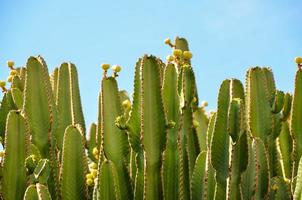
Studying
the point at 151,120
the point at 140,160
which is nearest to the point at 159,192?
the point at 140,160

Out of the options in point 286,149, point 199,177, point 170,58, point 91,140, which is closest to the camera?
point 199,177

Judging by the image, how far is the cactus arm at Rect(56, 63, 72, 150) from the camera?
3.97 m

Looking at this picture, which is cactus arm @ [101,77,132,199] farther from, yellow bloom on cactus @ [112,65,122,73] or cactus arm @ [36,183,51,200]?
cactus arm @ [36,183,51,200]

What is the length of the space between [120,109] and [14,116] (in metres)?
0.64

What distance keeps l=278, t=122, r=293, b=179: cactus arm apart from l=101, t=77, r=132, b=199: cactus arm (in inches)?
46.0

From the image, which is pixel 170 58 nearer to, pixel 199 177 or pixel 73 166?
pixel 199 177

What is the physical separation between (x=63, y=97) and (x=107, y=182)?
130cm

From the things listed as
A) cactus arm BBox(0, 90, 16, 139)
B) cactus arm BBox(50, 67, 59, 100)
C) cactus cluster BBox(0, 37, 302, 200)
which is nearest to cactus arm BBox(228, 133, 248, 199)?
cactus cluster BBox(0, 37, 302, 200)

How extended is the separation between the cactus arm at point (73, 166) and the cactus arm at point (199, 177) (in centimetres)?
66

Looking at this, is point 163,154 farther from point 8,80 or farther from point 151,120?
point 8,80

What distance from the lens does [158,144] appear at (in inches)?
117

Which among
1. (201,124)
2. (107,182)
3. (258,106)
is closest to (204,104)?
(201,124)

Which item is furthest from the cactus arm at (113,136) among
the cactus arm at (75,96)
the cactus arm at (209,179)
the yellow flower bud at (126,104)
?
the cactus arm at (75,96)

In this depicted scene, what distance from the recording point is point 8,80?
13.8 feet
